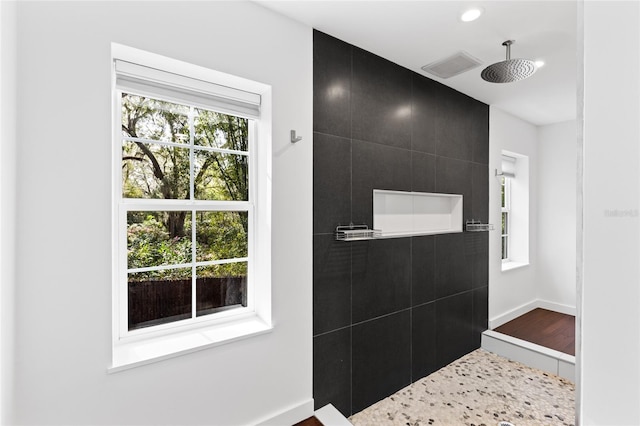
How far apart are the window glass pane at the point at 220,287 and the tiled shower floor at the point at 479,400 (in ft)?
3.85

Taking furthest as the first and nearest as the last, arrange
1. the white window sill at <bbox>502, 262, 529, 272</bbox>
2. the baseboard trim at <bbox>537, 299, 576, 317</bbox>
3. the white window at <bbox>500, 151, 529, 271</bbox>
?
the white window at <bbox>500, 151, 529, 271</bbox> < the baseboard trim at <bbox>537, 299, 576, 317</bbox> < the white window sill at <bbox>502, 262, 529, 272</bbox>

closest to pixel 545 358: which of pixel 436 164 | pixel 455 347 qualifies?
→ pixel 455 347

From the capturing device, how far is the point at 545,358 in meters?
2.79

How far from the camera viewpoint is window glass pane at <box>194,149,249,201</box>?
1.86 m

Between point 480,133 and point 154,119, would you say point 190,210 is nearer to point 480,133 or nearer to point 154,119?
point 154,119

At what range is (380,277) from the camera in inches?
95.0

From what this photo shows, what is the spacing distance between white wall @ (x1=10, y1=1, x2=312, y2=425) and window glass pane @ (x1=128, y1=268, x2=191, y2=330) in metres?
0.26

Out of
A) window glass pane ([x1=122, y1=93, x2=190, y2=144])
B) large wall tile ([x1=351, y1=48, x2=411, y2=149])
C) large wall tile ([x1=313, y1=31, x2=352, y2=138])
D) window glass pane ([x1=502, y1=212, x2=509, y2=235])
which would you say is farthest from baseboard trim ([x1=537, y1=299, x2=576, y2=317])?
window glass pane ([x1=122, y1=93, x2=190, y2=144])

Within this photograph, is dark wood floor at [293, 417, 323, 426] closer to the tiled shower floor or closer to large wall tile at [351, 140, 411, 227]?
the tiled shower floor

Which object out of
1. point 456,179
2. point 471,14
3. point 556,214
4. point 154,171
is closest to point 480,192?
point 456,179

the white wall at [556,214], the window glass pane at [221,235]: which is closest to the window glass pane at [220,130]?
the window glass pane at [221,235]

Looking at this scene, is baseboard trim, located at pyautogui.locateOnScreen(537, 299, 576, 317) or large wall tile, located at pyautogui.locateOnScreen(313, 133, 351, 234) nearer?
large wall tile, located at pyautogui.locateOnScreen(313, 133, 351, 234)

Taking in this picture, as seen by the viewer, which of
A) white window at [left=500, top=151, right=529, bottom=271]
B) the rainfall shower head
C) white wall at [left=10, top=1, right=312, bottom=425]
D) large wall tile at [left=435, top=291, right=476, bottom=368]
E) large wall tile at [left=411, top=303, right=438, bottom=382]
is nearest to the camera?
white wall at [left=10, top=1, right=312, bottom=425]

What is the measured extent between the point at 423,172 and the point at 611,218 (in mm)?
2658
